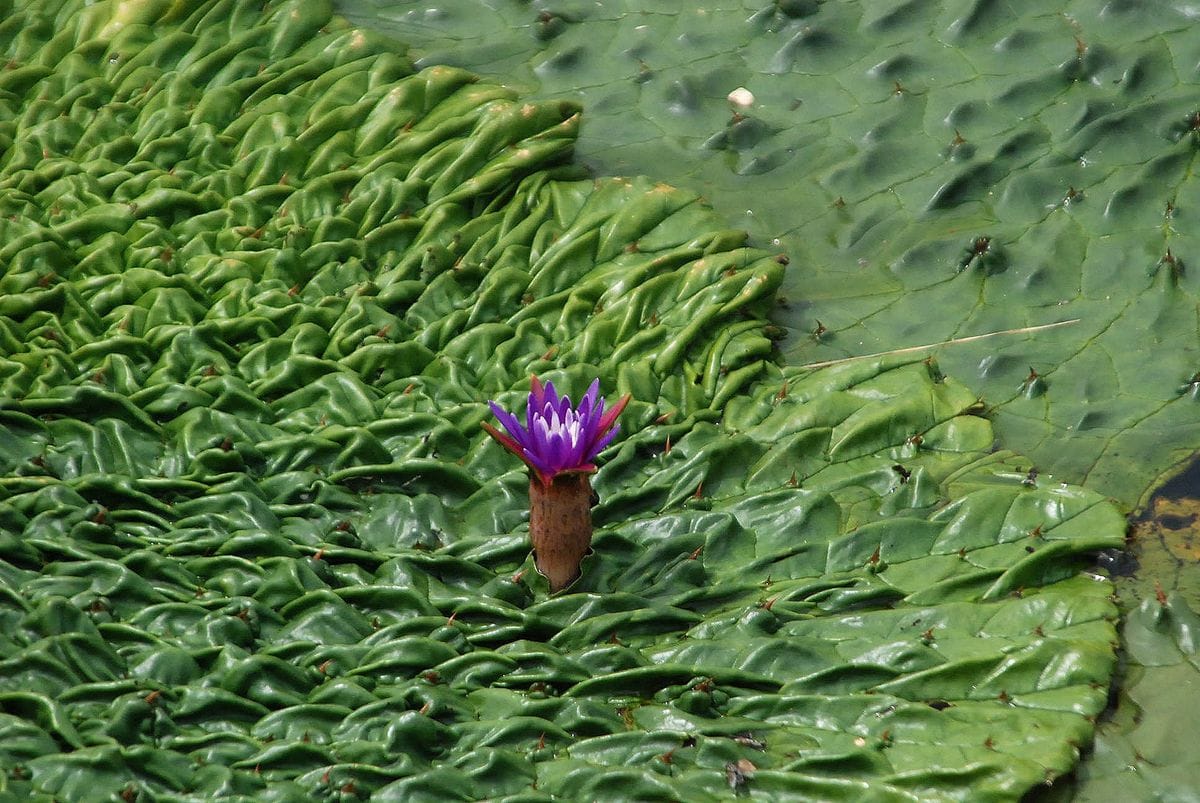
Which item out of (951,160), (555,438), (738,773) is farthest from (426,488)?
(951,160)

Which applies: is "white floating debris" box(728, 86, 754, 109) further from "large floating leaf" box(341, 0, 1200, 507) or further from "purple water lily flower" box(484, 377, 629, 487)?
"purple water lily flower" box(484, 377, 629, 487)

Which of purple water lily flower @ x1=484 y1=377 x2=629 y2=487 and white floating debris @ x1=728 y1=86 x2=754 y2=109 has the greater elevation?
purple water lily flower @ x1=484 y1=377 x2=629 y2=487

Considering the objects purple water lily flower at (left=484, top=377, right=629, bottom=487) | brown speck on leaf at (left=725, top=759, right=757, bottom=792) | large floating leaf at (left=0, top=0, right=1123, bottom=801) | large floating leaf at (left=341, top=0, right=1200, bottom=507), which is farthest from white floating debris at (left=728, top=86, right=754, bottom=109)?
brown speck on leaf at (left=725, top=759, right=757, bottom=792)

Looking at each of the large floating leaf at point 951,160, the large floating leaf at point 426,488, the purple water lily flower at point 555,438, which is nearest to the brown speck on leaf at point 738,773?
the large floating leaf at point 426,488

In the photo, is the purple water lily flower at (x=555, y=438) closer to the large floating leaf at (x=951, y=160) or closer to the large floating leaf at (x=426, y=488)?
the large floating leaf at (x=426, y=488)

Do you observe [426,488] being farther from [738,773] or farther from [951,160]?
[951,160]

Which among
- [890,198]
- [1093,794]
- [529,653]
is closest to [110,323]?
[529,653]

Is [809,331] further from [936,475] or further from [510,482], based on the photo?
[510,482]

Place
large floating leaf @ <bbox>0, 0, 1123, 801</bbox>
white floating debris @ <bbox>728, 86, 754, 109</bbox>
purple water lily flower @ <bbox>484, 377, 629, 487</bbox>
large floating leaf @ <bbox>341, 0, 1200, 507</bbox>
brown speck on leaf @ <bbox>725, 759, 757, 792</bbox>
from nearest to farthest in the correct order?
brown speck on leaf @ <bbox>725, 759, 757, 792</bbox> < large floating leaf @ <bbox>0, 0, 1123, 801</bbox> < purple water lily flower @ <bbox>484, 377, 629, 487</bbox> < large floating leaf @ <bbox>341, 0, 1200, 507</bbox> < white floating debris @ <bbox>728, 86, 754, 109</bbox>

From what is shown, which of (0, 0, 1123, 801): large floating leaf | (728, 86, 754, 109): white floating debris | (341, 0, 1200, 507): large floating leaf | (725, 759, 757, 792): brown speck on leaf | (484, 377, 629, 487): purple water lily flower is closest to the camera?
(725, 759, 757, 792): brown speck on leaf
